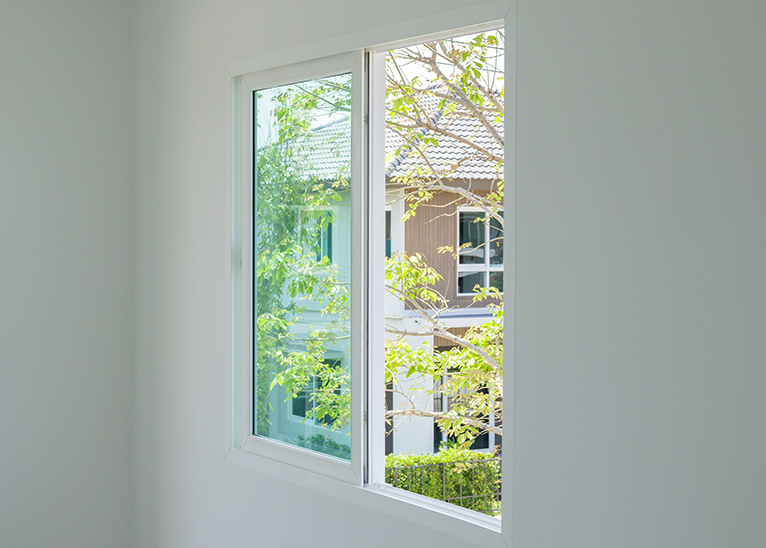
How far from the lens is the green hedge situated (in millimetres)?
5066

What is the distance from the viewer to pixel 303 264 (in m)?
2.43

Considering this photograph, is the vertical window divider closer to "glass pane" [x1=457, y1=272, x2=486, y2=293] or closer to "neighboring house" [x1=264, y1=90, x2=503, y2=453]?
"neighboring house" [x1=264, y1=90, x2=503, y2=453]

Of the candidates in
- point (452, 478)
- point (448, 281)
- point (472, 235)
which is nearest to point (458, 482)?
point (452, 478)

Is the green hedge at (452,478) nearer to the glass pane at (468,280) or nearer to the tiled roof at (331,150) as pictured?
the glass pane at (468,280)

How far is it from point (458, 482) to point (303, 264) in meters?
3.39

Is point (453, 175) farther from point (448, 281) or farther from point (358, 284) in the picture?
point (358, 284)

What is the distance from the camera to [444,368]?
416 cm
